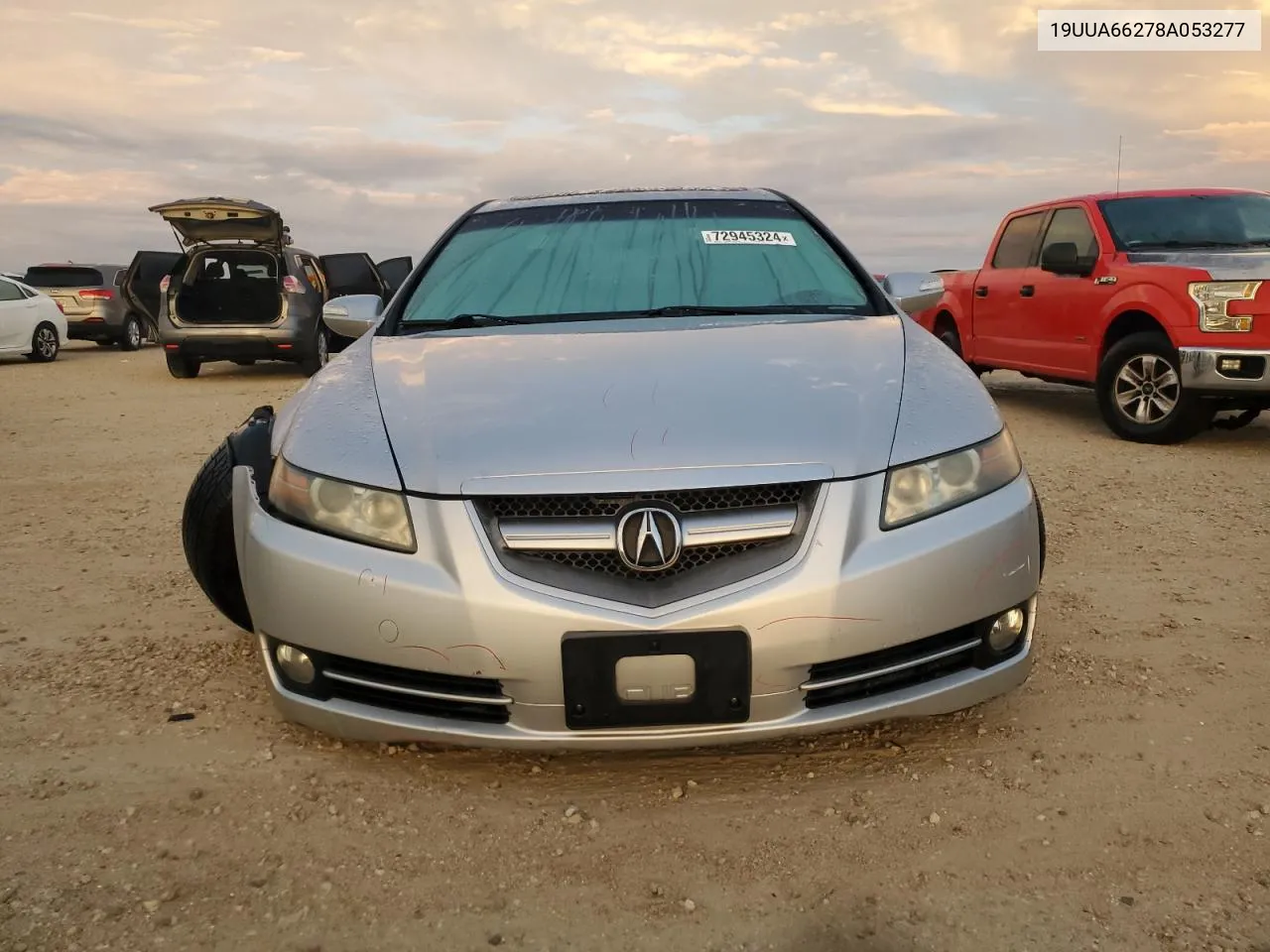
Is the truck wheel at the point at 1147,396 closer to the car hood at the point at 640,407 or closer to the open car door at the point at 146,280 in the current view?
the car hood at the point at 640,407

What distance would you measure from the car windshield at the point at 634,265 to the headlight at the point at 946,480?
35.0 inches

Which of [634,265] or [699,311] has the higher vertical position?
[634,265]

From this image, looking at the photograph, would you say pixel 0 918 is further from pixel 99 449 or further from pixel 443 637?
pixel 99 449

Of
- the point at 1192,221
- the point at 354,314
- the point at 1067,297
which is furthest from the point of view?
the point at 1067,297

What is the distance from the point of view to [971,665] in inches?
89.0

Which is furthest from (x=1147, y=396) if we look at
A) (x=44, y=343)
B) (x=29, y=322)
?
(x=44, y=343)

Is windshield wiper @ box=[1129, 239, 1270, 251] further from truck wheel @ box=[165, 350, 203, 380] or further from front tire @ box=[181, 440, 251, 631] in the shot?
truck wheel @ box=[165, 350, 203, 380]

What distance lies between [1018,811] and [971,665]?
31 centimetres

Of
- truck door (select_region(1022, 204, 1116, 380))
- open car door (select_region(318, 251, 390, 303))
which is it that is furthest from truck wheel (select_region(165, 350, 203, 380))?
truck door (select_region(1022, 204, 1116, 380))

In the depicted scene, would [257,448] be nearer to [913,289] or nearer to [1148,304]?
[913,289]

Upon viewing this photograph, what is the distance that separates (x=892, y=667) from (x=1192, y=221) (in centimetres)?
609

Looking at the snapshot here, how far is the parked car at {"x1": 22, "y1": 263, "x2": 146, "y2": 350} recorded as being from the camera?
1723cm

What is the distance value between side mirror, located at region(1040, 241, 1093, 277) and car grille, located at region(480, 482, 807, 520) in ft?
18.7

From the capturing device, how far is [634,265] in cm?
331
